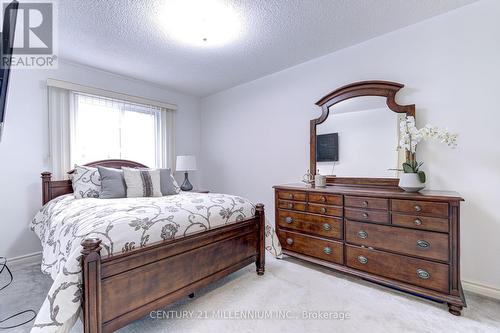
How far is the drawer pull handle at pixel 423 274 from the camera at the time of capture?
1847 millimetres

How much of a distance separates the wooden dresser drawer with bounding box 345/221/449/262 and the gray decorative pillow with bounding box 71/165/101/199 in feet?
9.27

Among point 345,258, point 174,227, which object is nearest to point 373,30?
point 345,258

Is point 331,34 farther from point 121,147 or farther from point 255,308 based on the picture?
point 121,147

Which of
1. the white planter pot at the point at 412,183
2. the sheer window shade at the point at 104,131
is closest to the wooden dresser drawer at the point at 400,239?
the white planter pot at the point at 412,183

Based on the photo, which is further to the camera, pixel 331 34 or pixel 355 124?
pixel 355 124

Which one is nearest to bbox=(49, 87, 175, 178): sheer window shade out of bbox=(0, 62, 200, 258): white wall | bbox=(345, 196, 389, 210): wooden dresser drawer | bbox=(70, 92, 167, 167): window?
bbox=(70, 92, 167, 167): window

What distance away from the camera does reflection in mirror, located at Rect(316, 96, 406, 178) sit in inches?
96.2

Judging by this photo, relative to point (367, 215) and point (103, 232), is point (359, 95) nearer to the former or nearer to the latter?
point (367, 215)

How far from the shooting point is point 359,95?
8.75ft

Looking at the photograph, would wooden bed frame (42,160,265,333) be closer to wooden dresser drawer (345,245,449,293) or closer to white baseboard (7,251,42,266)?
wooden dresser drawer (345,245,449,293)

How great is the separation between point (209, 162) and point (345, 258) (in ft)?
9.96

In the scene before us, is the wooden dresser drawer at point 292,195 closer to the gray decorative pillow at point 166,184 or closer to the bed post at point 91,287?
the gray decorative pillow at point 166,184

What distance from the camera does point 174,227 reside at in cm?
174

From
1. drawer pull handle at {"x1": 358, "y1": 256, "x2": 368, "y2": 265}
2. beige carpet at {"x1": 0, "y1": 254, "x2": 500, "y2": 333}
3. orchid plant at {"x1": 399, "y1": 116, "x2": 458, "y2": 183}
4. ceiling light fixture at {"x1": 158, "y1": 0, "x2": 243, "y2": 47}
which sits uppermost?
ceiling light fixture at {"x1": 158, "y1": 0, "x2": 243, "y2": 47}
